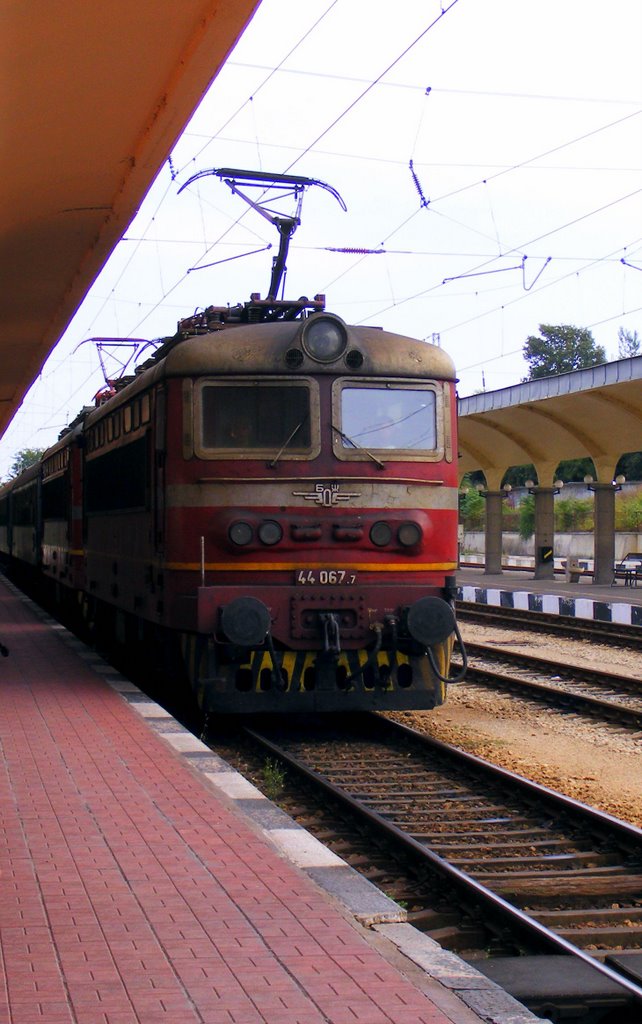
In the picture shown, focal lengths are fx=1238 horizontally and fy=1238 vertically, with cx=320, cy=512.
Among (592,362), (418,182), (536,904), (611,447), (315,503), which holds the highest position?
(592,362)

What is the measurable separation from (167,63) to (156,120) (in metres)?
0.83

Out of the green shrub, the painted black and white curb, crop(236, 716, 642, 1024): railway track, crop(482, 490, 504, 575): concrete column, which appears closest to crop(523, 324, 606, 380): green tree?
the green shrub

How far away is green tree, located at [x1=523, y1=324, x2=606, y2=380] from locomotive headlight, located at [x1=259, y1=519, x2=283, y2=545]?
75.1m

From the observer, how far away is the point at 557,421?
30172mm

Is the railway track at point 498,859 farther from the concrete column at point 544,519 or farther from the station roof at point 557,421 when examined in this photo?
the concrete column at point 544,519

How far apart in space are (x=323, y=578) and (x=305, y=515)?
525 millimetres

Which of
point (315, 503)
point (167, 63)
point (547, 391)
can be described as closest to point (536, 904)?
point (315, 503)

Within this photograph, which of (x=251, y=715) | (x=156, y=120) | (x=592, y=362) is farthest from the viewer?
(x=592, y=362)

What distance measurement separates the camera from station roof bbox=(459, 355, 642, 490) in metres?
25.8

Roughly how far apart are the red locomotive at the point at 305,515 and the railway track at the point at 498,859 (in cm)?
62

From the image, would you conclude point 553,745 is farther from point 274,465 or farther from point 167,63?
point 167,63

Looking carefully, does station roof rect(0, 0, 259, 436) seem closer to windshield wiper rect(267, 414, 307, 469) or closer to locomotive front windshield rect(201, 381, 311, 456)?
locomotive front windshield rect(201, 381, 311, 456)

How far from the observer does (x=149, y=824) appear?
6.34 metres

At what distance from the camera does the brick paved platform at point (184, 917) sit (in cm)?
398
